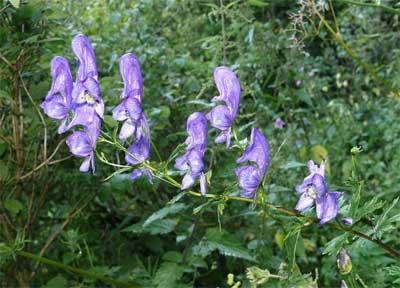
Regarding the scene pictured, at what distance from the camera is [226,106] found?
1366 millimetres

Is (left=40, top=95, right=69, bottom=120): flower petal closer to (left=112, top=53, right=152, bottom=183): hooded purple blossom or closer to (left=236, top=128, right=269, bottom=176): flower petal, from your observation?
(left=112, top=53, right=152, bottom=183): hooded purple blossom

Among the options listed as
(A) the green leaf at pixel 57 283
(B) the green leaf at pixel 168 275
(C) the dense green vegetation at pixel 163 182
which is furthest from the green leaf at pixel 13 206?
(B) the green leaf at pixel 168 275

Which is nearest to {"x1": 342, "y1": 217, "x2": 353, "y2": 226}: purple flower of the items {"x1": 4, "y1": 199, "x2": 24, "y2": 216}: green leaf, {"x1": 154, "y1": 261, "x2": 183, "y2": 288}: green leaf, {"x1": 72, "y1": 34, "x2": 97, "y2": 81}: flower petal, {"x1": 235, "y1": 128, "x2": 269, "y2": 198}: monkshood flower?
{"x1": 235, "y1": 128, "x2": 269, "y2": 198}: monkshood flower

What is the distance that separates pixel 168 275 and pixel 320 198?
27.7 inches

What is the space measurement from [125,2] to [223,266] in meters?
1.27

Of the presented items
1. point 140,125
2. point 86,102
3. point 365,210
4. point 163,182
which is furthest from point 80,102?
point 163,182

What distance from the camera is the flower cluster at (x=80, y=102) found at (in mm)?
1329

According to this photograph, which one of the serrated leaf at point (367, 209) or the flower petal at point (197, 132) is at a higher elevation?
the flower petal at point (197, 132)

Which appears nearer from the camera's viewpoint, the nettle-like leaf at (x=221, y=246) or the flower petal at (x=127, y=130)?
the flower petal at (x=127, y=130)

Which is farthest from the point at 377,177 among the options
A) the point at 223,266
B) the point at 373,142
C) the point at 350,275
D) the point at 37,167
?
the point at 350,275

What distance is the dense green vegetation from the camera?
1.88 m

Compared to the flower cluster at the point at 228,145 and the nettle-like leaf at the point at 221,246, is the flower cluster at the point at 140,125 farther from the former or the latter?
the nettle-like leaf at the point at 221,246

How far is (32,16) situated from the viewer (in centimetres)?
195

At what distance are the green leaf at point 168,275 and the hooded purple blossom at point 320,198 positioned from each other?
0.65 metres
